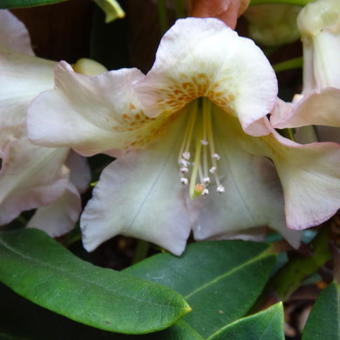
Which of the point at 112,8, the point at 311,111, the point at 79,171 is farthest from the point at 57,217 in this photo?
the point at 311,111

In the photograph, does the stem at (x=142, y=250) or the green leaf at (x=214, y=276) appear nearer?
the green leaf at (x=214, y=276)

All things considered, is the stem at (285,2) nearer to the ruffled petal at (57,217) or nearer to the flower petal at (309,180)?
the flower petal at (309,180)

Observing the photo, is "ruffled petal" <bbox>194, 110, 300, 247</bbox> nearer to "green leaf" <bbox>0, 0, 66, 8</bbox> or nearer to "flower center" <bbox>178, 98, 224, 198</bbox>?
"flower center" <bbox>178, 98, 224, 198</bbox>

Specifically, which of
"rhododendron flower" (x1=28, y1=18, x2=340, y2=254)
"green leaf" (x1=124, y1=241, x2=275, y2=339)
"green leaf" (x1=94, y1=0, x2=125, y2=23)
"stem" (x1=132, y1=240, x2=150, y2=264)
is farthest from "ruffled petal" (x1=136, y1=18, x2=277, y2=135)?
"stem" (x1=132, y1=240, x2=150, y2=264)

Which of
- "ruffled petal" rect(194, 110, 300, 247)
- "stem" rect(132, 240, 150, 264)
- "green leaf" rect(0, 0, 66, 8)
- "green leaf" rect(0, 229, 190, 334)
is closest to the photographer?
"green leaf" rect(0, 229, 190, 334)

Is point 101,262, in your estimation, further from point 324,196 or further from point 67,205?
Answer: point 324,196

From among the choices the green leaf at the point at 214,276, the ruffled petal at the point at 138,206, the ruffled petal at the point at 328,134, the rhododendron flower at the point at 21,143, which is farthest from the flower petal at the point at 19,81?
the ruffled petal at the point at 328,134

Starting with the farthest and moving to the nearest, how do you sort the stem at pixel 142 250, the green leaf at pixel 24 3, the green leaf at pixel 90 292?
the stem at pixel 142 250 → the green leaf at pixel 24 3 → the green leaf at pixel 90 292
